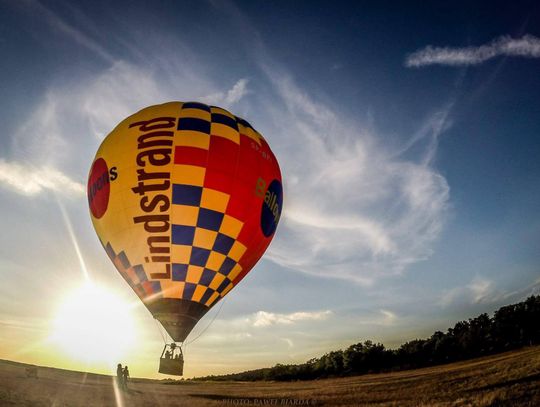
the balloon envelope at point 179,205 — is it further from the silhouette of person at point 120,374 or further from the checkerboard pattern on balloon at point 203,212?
the silhouette of person at point 120,374

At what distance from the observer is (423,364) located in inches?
2301

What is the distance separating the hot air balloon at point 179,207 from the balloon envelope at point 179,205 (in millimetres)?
38

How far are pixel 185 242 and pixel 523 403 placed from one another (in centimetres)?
1283

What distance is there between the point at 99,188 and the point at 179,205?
4043 millimetres

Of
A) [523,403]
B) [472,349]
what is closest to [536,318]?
[472,349]

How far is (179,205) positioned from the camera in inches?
539

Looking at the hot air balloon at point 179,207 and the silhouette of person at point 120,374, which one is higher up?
the hot air balloon at point 179,207

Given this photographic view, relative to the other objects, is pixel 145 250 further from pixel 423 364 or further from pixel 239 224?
pixel 423 364

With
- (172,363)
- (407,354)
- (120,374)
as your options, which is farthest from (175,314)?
(407,354)

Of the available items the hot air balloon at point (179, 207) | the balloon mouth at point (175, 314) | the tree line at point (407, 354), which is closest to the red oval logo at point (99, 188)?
the hot air balloon at point (179, 207)

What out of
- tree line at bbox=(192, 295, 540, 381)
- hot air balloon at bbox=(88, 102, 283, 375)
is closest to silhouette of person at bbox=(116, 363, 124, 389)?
hot air balloon at bbox=(88, 102, 283, 375)

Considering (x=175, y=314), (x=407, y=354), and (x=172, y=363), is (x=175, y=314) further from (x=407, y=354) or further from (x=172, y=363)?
(x=407, y=354)

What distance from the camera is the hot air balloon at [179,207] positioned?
13.5m

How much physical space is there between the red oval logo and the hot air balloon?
0.04m
